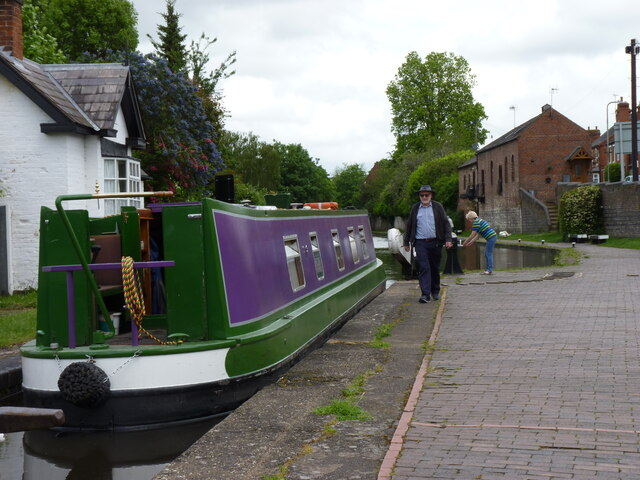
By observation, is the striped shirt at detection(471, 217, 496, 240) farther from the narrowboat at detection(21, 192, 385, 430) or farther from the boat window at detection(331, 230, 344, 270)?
the narrowboat at detection(21, 192, 385, 430)

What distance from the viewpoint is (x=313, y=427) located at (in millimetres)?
4496

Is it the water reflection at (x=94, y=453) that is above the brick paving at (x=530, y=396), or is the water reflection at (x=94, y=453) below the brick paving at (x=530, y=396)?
below

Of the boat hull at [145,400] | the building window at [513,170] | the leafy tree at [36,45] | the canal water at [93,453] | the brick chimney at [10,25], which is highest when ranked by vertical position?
the leafy tree at [36,45]

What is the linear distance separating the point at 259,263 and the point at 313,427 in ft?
7.34

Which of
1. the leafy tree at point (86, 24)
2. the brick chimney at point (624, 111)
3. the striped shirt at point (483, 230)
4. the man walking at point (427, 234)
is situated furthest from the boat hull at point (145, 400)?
the brick chimney at point (624, 111)

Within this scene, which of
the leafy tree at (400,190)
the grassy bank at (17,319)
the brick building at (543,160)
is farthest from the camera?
the leafy tree at (400,190)

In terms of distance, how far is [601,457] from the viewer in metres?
3.75

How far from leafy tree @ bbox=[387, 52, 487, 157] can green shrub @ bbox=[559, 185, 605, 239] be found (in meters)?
32.6

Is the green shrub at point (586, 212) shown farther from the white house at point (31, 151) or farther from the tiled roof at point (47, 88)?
the tiled roof at point (47, 88)

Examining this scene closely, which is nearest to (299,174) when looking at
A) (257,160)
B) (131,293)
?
(257,160)

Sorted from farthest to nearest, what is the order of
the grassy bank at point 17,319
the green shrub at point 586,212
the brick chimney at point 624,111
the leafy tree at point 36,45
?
the brick chimney at point 624,111 → the green shrub at point 586,212 → the leafy tree at point 36,45 → the grassy bank at point 17,319

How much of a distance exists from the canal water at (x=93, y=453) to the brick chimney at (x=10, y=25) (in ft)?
40.0

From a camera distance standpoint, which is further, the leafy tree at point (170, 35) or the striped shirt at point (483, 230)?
the leafy tree at point (170, 35)

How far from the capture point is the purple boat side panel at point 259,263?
5781 mm
